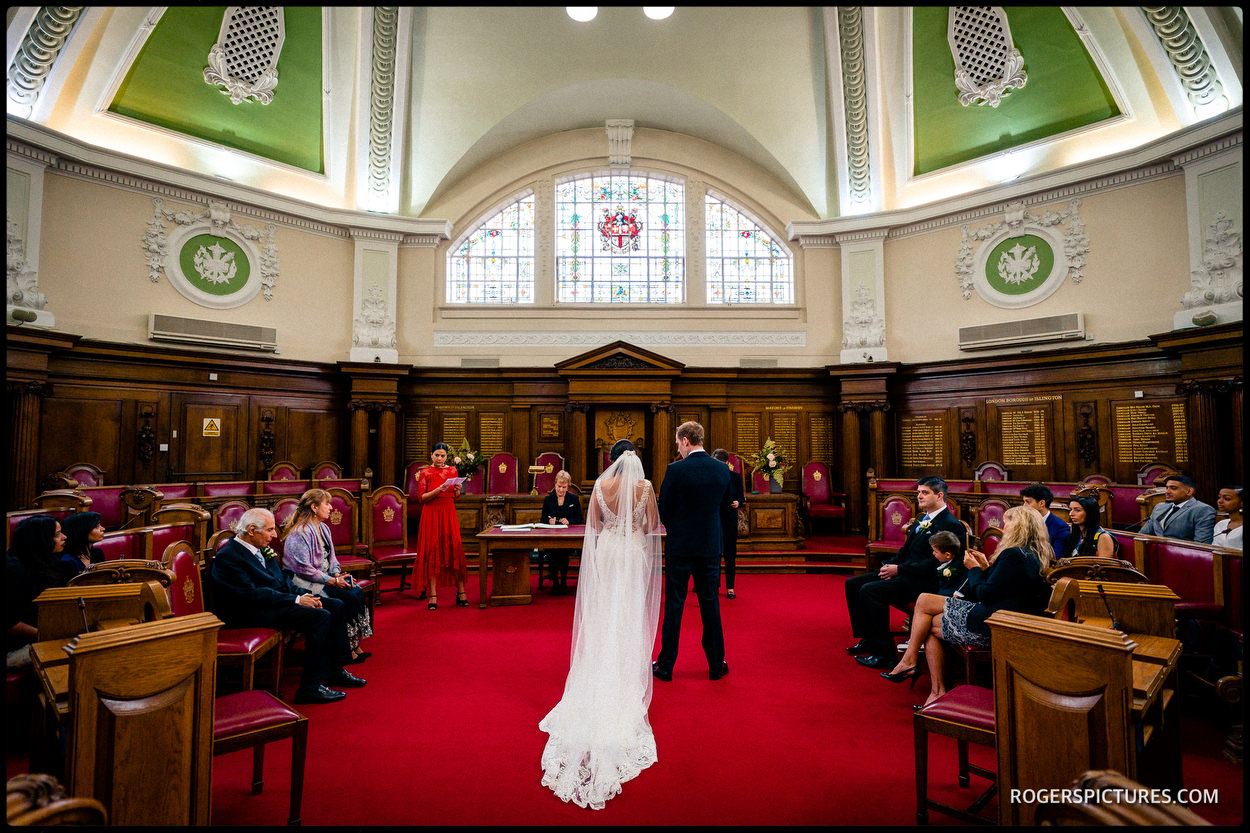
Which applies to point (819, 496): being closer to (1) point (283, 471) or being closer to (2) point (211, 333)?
(1) point (283, 471)

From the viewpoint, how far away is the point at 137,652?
2359mm

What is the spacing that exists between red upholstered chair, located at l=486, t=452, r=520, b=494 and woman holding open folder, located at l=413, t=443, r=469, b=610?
3526mm

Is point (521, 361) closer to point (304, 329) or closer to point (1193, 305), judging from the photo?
point (304, 329)

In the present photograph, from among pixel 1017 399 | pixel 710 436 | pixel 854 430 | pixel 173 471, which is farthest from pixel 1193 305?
pixel 173 471

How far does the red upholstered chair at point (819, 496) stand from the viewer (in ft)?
36.2

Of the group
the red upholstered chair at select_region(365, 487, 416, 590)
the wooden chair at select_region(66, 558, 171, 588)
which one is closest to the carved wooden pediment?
the red upholstered chair at select_region(365, 487, 416, 590)

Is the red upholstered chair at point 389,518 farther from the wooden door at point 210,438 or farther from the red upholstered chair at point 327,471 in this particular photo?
the wooden door at point 210,438

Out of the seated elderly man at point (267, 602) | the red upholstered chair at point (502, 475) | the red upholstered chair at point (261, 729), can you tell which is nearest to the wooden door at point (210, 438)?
the red upholstered chair at point (502, 475)

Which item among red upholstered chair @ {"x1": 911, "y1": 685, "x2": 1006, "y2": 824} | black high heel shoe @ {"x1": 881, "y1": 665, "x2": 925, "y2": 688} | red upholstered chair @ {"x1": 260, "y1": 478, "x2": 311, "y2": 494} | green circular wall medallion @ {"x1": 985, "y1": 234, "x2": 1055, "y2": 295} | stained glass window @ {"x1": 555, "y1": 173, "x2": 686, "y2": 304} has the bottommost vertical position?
black high heel shoe @ {"x1": 881, "y1": 665, "x2": 925, "y2": 688}

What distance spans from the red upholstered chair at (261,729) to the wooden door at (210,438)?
340 inches

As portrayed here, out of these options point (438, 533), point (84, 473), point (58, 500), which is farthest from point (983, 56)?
point (84, 473)

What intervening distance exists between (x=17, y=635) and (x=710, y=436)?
1001 cm

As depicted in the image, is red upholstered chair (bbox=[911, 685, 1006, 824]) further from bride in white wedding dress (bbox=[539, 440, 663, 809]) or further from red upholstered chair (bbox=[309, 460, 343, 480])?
red upholstered chair (bbox=[309, 460, 343, 480])

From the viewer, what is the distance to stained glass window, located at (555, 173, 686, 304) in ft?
42.7
